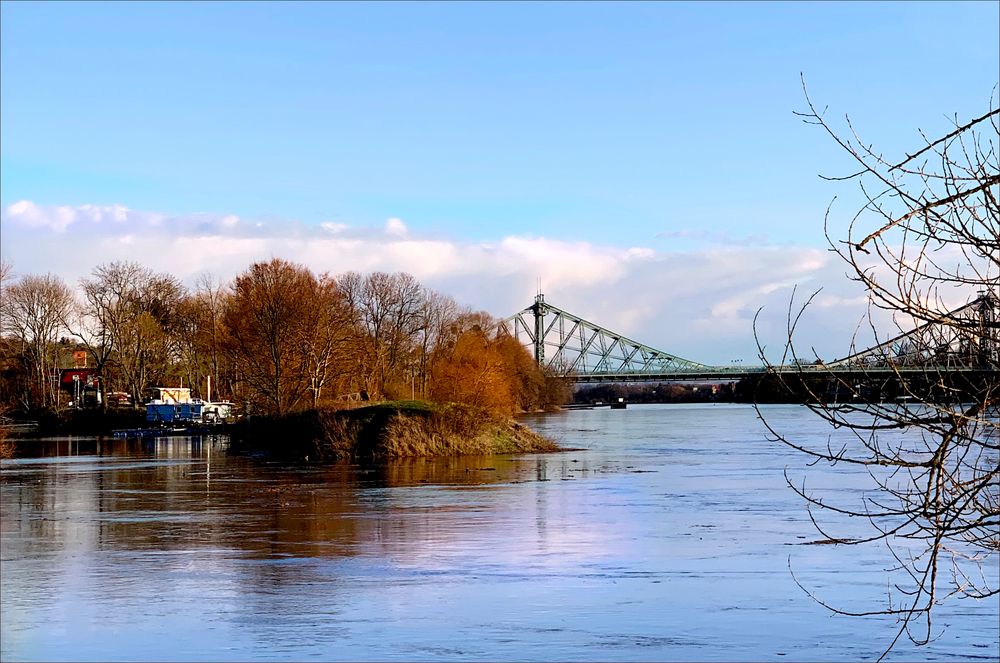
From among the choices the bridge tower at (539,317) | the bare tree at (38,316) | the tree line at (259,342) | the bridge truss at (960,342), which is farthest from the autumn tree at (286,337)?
the bridge tower at (539,317)

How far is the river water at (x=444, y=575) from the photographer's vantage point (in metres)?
10.8

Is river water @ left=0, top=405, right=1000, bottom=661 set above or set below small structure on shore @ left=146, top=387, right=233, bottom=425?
below

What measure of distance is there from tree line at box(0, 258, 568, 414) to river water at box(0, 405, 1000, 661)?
71.5 feet

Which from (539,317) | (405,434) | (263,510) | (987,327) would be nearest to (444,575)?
(263,510)

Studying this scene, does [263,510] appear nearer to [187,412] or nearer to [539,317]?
[187,412]

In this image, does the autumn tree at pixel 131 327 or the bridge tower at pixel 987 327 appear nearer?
the bridge tower at pixel 987 327

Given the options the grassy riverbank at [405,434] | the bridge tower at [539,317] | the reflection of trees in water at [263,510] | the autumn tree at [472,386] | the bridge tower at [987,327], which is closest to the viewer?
the bridge tower at [987,327]

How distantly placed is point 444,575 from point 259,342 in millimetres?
38613

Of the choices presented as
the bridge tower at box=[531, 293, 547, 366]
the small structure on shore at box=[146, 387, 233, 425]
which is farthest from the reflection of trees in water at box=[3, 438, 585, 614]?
the bridge tower at box=[531, 293, 547, 366]

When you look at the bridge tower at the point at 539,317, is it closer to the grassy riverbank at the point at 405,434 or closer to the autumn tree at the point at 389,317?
the autumn tree at the point at 389,317

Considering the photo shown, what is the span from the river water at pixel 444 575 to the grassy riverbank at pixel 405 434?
29.6ft

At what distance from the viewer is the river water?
35.6 feet

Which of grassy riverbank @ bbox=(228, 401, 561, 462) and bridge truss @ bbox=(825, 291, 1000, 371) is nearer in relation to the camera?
bridge truss @ bbox=(825, 291, 1000, 371)

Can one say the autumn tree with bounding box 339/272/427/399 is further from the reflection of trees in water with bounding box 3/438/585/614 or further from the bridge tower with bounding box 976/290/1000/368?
the bridge tower with bounding box 976/290/1000/368
